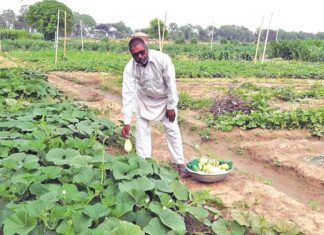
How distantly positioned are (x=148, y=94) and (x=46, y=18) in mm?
44885

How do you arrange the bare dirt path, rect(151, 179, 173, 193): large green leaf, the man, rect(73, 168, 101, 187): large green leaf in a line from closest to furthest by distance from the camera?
rect(73, 168, 101, 187): large green leaf → rect(151, 179, 173, 193): large green leaf → the bare dirt path → the man

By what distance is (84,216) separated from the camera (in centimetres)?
250

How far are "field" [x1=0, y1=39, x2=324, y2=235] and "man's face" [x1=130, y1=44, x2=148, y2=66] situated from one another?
826 mm

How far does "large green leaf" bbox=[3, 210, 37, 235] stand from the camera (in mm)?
2371

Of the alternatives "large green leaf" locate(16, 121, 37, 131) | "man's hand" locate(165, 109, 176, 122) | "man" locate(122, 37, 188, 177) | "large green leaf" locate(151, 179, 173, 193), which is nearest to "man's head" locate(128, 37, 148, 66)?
"man" locate(122, 37, 188, 177)

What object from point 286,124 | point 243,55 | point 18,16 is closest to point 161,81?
point 286,124

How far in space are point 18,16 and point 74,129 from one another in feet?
242

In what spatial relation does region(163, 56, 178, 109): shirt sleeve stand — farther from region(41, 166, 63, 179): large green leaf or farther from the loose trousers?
region(41, 166, 63, 179): large green leaf

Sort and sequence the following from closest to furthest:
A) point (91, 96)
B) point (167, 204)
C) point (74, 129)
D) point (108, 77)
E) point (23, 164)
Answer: point (167, 204)
point (23, 164)
point (74, 129)
point (91, 96)
point (108, 77)

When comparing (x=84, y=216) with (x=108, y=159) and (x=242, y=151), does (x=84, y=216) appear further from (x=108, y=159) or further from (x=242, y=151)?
(x=242, y=151)

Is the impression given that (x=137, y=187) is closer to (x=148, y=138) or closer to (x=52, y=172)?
(x=52, y=172)

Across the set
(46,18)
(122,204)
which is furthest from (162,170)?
(46,18)

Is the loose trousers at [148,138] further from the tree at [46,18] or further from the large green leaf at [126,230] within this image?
the tree at [46,18]

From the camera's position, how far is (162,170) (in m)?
3.50
